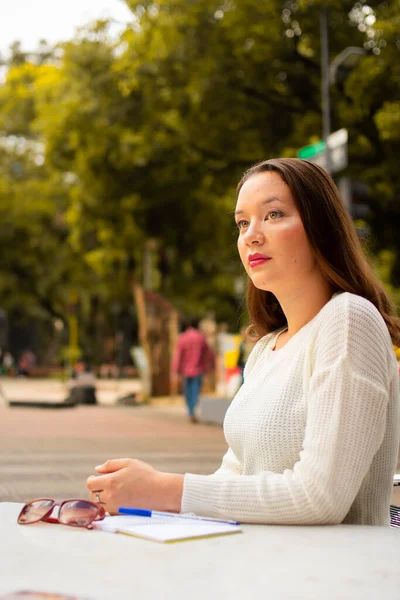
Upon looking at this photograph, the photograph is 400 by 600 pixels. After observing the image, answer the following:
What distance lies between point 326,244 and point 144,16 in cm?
1771

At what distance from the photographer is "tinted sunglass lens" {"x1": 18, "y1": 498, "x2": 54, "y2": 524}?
2.02 meters

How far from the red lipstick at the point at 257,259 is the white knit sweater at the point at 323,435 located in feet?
0.70

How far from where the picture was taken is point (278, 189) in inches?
96.3

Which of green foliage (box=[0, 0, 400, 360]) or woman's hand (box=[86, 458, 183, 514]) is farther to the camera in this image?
green foliage (box=[0, 0, 400, 360])

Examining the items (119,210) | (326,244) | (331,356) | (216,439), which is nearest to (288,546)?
(331,356)

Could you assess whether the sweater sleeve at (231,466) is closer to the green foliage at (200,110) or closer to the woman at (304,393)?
the woman at (304,393)

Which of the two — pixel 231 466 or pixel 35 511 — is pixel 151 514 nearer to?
pixel 35 511

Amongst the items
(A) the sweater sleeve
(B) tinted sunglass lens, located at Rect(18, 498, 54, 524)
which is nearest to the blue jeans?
(A) the sweater sleeve

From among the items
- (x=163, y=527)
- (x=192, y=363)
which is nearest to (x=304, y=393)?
(x=163, y=527)

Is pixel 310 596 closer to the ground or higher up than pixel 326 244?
closer to the ground

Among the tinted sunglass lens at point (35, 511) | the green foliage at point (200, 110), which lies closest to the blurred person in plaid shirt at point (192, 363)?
the green foliage at point (200, 110)

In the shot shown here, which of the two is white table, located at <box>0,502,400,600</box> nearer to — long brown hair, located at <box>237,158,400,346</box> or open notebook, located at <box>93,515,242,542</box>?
open notebook, located at <box>93,515,242,542</box>

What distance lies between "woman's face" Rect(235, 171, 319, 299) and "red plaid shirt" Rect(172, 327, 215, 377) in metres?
15.9

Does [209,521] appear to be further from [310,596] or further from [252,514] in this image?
[310,596]
